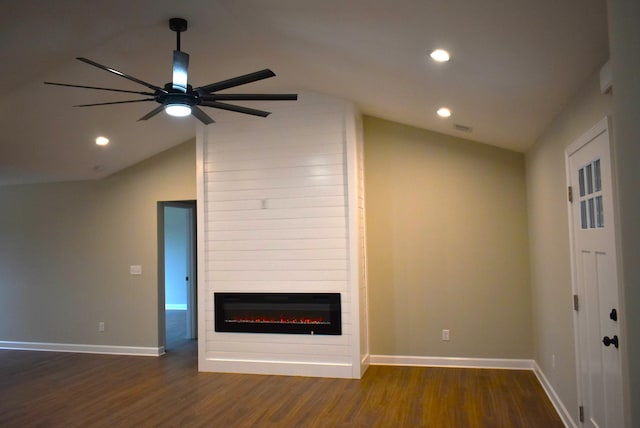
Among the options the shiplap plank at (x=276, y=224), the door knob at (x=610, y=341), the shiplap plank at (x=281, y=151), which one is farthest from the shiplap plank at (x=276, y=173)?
the door knob at (x=610, y=341)

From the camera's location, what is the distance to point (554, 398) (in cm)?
411

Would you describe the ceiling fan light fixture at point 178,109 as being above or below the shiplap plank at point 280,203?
above

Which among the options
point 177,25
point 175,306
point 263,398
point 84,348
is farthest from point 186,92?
point 175,306

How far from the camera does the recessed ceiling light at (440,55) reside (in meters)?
2.98

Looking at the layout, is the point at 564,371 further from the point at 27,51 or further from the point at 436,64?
the point at 27,51

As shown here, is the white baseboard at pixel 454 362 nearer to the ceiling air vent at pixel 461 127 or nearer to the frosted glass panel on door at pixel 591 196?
the ceiling air vent at pixel 461 127

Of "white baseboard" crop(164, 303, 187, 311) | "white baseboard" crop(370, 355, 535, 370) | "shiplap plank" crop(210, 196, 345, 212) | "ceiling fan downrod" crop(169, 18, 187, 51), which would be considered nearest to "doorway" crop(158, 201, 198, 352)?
"white baseboard" crop(164, 303, 187, 311)

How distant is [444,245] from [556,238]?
1793mm

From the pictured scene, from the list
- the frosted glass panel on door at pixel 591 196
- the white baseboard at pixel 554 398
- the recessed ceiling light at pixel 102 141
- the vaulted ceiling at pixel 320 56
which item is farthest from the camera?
the recessed ceiling light at pixel 102 141

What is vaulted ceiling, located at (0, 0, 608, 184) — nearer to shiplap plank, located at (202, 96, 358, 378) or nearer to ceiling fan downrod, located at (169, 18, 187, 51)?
ceiling fan downrod, located at (169, 18, 187, 51)

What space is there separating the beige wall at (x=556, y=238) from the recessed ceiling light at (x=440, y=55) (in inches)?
33.5

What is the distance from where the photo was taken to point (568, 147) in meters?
3.25

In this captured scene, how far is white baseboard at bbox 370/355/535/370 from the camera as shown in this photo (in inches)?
208

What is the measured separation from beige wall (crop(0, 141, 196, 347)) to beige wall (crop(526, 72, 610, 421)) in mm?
4274
